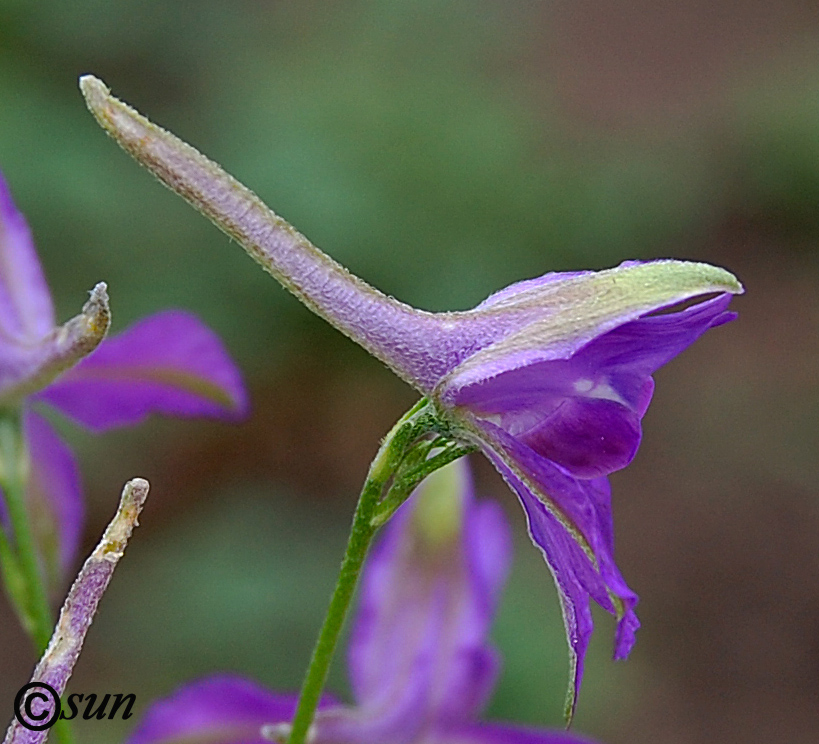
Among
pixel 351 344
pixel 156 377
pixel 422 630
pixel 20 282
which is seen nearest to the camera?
pixel 20 282

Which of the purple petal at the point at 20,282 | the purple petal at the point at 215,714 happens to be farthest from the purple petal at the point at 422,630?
the purple petal at the point at 20,282

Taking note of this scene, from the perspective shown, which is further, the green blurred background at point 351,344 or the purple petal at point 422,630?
the green blurred background at point 351,344

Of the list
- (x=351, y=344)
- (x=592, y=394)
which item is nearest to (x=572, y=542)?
(x=592, y=394)

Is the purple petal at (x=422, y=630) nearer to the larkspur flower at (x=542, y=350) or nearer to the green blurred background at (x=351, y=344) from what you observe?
the larkspur flower at (x=542, y=350)

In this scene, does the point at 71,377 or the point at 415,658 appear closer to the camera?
the point at 71,377

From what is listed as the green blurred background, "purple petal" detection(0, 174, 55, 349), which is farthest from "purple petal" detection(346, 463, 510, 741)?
the green blurred background

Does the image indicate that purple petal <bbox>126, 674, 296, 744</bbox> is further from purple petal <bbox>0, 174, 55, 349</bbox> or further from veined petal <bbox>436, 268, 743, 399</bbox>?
veined petal <bbox>436, 268, 743, 399</bbox>

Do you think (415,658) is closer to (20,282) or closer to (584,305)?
(20,282)
